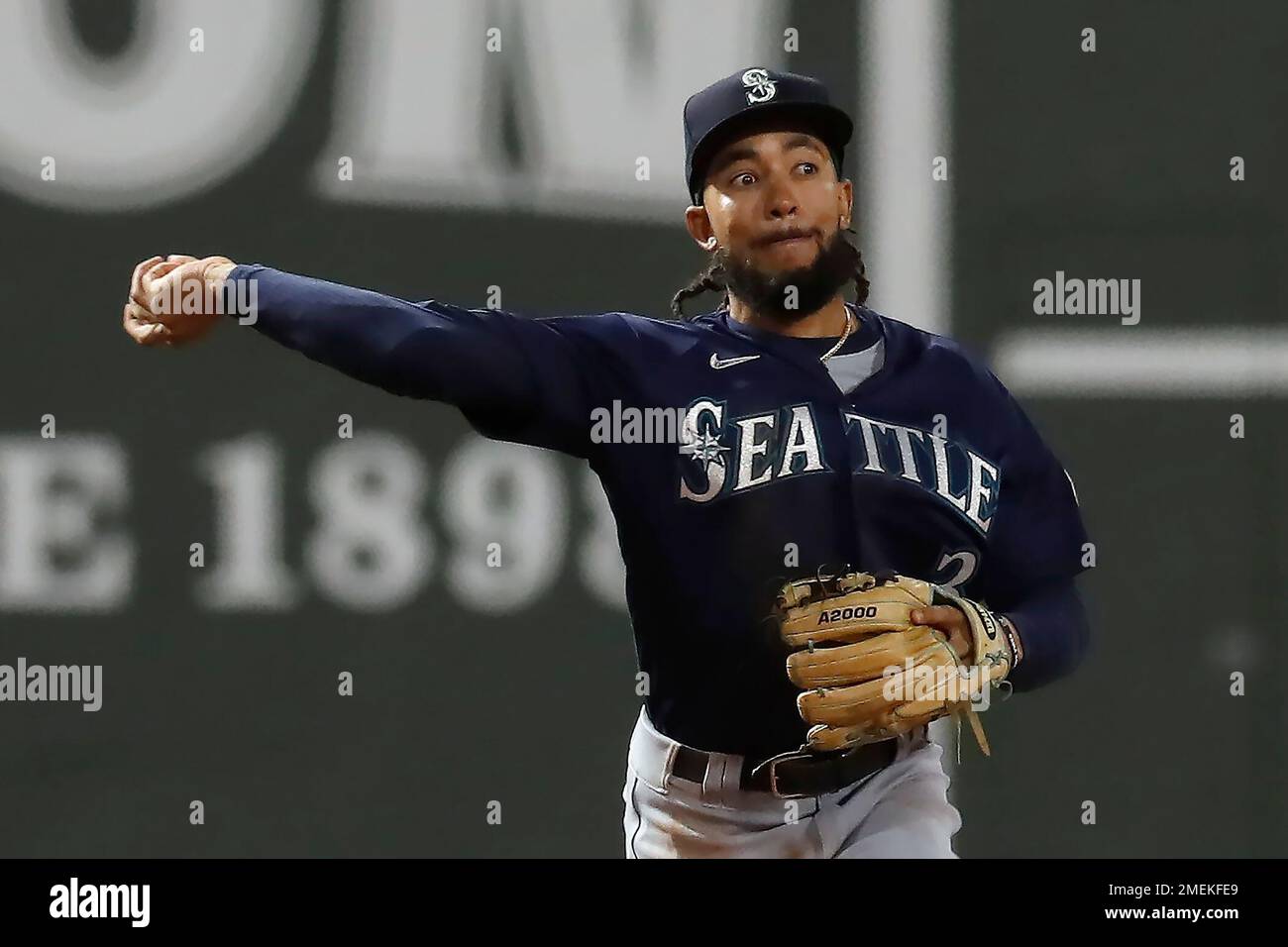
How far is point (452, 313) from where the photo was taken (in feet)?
11.3

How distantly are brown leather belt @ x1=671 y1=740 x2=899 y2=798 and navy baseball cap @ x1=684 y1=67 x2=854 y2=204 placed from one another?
4.17ft

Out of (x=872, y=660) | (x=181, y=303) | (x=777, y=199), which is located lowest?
(x=872, y=660)

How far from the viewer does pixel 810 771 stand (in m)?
3.52

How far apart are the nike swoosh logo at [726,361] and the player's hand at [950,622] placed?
0.65m

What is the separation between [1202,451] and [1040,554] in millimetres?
2038

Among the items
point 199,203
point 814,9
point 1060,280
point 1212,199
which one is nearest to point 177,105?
point 199,203

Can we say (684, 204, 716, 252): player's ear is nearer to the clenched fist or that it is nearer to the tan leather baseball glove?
the tan leather baseball glove

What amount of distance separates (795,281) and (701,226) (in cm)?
31

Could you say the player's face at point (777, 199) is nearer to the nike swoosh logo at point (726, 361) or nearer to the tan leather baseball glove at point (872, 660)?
the nike swoosh logo at point (726, 361)

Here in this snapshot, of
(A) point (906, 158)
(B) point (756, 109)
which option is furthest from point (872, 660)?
(A) point (906, 158)

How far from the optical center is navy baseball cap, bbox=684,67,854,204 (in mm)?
3600

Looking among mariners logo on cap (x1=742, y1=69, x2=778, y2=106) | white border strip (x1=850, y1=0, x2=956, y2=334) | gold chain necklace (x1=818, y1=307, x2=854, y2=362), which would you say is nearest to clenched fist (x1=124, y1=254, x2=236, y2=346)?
mariners logo on cap (x1=742, y1=69, x2=778, y2=106)

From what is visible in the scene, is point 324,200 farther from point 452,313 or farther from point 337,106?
point 452,313

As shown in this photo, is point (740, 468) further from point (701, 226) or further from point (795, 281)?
point (701, 226)
